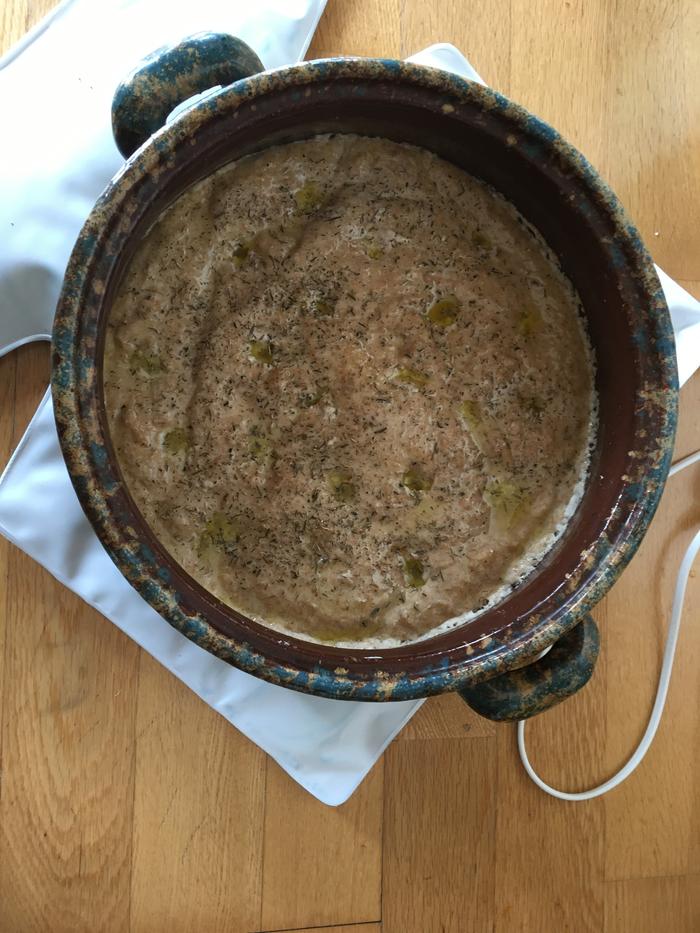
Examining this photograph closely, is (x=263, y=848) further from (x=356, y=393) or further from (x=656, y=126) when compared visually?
(x=656, y=126)

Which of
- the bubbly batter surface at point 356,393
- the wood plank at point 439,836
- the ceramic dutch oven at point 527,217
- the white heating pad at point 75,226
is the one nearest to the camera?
the ceramic dutch oven at point 527,217

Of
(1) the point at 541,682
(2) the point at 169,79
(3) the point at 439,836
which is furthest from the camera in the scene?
(3) the point at 439,836

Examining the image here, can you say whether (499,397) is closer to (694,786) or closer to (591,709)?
(591,709)

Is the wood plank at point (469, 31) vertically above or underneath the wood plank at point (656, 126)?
above

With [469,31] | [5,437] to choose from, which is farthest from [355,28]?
[5,437]

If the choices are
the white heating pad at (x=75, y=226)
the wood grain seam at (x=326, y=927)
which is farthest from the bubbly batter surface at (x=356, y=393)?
the wood grain seam at (x=326, y=927)

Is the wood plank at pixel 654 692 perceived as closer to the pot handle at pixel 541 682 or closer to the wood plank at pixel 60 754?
the pot handle at pixel 541 682
